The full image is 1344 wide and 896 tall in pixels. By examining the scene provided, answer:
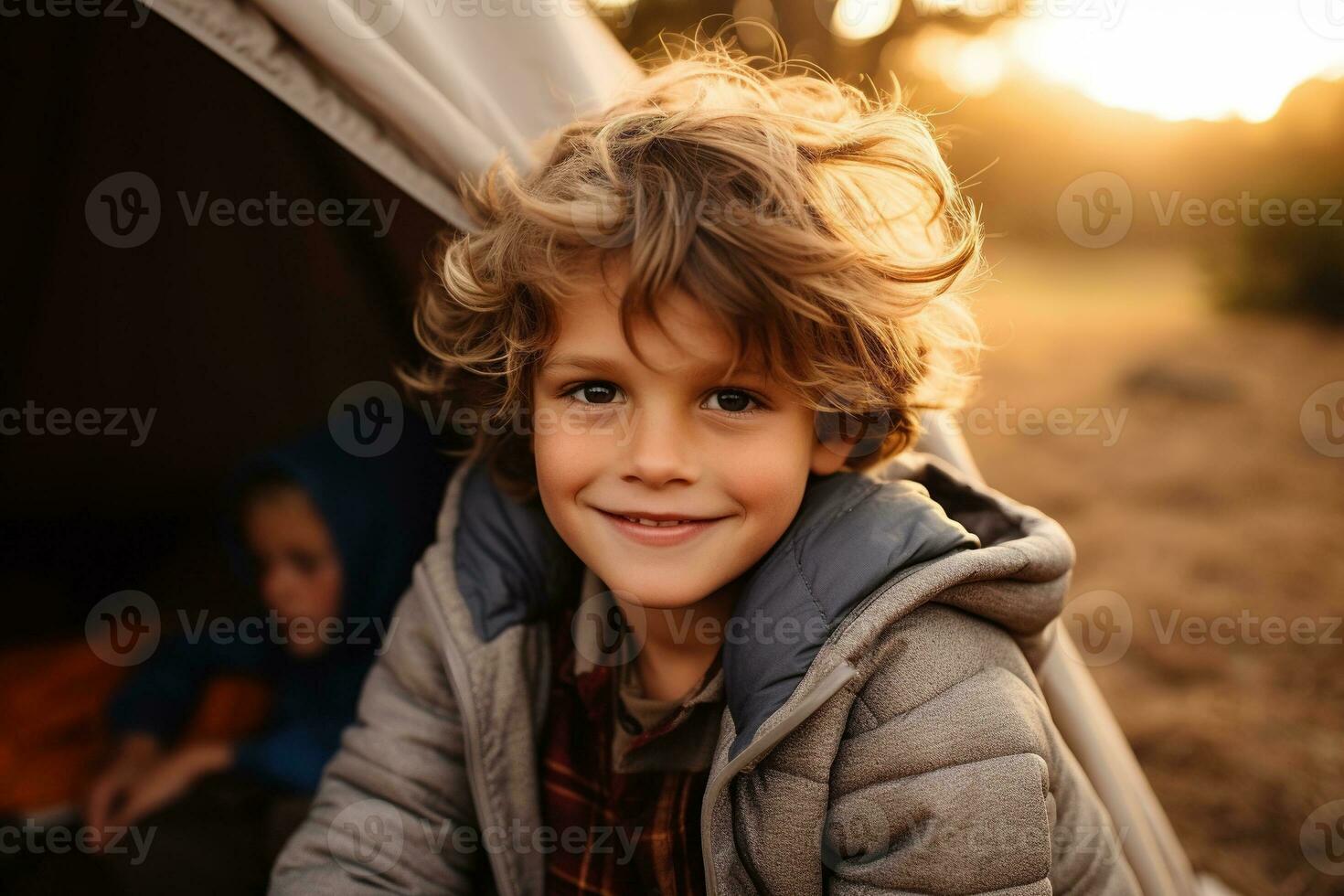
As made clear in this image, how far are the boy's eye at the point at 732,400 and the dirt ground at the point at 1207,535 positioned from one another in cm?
41

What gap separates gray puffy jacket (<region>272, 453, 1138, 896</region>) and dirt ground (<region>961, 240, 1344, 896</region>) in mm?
439

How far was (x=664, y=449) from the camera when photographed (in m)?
1.21

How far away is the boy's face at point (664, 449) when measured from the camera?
1206mm

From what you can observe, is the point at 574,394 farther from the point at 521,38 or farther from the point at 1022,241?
the point at 1022,241

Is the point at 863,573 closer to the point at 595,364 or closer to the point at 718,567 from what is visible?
the point at 718,567

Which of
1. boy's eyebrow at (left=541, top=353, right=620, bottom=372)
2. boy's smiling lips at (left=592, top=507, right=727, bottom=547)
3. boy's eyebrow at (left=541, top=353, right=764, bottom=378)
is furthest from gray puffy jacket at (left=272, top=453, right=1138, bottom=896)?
boy's eyebrow at (left=541, top=353, right=620, bottom=372)

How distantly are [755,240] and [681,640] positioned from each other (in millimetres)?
668

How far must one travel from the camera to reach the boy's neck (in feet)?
4.87

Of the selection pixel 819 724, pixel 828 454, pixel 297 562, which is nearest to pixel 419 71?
pixel 828 454

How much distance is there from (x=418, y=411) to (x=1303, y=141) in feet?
24.7

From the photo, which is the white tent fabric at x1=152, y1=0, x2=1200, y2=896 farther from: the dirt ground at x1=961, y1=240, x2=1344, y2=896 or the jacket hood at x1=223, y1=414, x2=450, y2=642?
the jacket hood at x1=223, y1=414, x2=450, y2=642

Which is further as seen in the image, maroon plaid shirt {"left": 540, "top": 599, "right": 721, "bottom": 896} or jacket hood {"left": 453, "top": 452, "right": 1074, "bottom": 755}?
maroon plaid shirt {"left": 540, "top": 599, "right": 721, "bottom": 896}

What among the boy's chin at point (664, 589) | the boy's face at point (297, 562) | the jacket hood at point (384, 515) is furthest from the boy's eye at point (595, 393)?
the boy's face at point (297, 562)

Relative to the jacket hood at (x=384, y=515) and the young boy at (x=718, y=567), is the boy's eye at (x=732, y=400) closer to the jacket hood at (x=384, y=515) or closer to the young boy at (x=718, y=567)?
the young boy at (x=718, y=567)
